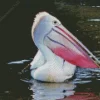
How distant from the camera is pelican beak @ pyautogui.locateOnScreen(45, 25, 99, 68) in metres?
10.5

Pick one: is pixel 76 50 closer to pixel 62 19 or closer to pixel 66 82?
pixel 66 82

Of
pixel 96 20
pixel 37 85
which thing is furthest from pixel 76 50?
pixel 96 20

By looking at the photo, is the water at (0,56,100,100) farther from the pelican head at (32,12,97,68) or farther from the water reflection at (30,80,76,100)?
the pelican head at (32,12,97,68)

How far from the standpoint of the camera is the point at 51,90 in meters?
10.0

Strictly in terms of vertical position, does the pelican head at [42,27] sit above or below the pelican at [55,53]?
above

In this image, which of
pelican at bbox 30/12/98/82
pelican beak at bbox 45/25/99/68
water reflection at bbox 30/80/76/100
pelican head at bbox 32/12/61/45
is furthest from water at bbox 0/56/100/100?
pelican head at bbox 32/12/61/45

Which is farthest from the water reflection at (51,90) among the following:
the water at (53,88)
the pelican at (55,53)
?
the pelican at (55,53)

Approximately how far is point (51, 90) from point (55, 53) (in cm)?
97

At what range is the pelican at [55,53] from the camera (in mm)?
10547

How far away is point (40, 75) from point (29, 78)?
A: 1.67 feet

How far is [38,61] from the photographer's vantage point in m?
11.0

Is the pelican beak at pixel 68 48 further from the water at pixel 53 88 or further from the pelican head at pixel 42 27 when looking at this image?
the water at pixel 53 88

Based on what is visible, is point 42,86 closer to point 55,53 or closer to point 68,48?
point 55,53

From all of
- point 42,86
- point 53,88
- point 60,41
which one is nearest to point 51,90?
point 53,88
